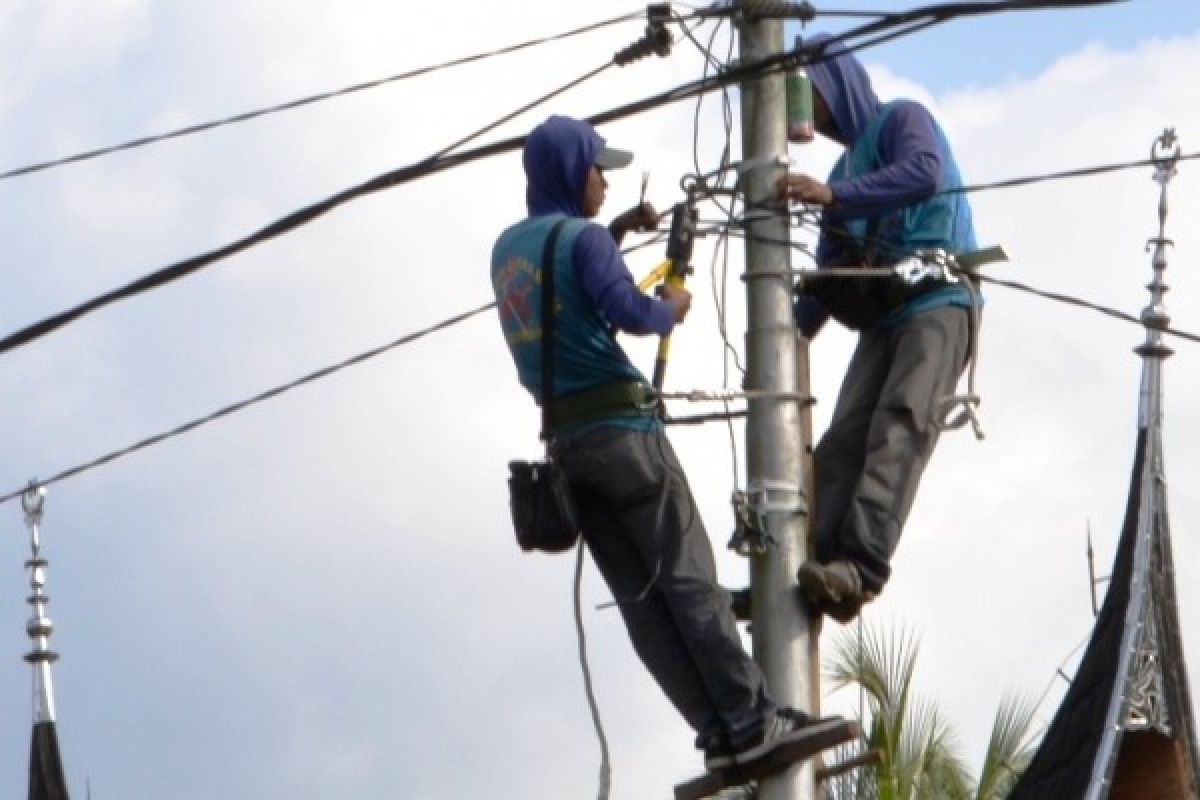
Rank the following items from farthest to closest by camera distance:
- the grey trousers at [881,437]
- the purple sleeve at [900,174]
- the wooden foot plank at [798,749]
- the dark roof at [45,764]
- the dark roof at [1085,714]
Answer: the dark roof at [45,764]
the dark roof at [1085,714]
the purple sleeve at [900,174]
the grey trousers at [881,437]
the wooden foot plank at [798,749]

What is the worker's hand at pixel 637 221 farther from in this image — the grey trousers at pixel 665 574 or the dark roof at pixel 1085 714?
the dark roof at pixel 1085 714

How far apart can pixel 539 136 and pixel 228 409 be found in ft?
7.10

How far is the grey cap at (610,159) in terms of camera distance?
1066cm

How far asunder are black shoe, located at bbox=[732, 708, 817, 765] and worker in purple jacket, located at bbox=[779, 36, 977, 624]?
41 cm

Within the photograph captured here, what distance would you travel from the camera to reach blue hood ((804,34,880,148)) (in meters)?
11.4

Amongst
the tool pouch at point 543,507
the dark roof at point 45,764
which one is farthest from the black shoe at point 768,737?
the dark roof at point 45,764

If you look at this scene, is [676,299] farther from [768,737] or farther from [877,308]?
[768,737]

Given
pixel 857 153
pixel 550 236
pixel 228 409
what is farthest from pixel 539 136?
pixel 228 409

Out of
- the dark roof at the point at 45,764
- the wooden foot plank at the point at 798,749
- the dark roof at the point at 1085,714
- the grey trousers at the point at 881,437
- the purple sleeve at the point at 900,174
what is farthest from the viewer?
the dark roof at the point at 45,764

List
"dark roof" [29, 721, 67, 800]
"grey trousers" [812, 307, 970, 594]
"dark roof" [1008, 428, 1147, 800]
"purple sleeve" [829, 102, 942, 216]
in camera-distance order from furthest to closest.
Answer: "dark roof" [29, 721, 67, 800], "dark roof" [1008, 428, 1147, 800], "purple sleeve" [829, 102, 942, 216], "grey trousers" [812, 307, 970, 594]

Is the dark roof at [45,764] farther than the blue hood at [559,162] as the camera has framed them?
Yes

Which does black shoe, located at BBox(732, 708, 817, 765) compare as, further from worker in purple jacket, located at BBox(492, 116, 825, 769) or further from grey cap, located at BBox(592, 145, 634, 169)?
grey cap, located at BBox(592, 145, 634, 169)

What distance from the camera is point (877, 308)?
11.2 m

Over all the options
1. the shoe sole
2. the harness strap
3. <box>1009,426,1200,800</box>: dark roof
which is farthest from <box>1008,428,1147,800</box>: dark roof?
the harness strap
